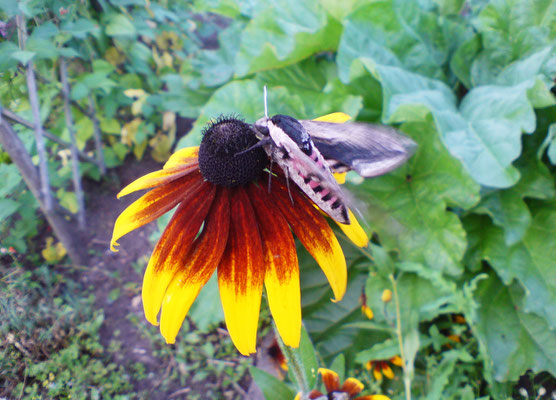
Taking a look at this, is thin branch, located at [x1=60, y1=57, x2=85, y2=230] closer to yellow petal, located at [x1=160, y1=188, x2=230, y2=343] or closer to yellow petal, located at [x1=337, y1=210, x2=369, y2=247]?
yellow petal, located at [x1=160, y1=188, x2=230, y2=343]

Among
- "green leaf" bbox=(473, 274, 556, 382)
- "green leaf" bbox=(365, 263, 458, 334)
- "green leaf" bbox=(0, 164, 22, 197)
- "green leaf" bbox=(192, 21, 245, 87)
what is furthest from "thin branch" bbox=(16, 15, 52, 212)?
"green leaf" bbox=(473, 274, 556, 382)

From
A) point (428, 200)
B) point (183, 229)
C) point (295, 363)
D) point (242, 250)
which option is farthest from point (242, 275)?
point (428, 200)

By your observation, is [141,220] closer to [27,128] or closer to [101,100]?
[27,128]

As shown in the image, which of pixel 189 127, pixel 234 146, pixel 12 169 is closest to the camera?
pixel 234 146

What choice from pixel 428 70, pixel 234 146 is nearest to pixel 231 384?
pixel 234 146

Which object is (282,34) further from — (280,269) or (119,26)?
(280,269)

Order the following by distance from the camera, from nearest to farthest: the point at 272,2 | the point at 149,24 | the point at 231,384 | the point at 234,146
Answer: the point at 234,146 → the point at 231,384 → the point at 272,2 → the point at 149,24

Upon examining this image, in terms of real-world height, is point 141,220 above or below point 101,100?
above
